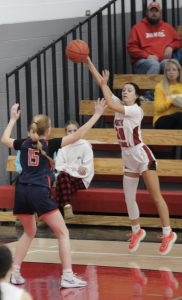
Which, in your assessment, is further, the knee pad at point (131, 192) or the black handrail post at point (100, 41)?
the black handrail post at point (100, 41)

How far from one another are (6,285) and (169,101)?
726cm

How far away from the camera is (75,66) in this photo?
40.6ft

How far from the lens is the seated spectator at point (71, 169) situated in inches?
421

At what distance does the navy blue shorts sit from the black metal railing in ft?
15.6

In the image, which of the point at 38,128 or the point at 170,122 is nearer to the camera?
the point at 38,128

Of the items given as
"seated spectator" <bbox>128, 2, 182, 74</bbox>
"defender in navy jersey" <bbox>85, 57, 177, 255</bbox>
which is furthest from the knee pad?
"seated spectator" <bbox>128, 2, 182, 74</bbox>

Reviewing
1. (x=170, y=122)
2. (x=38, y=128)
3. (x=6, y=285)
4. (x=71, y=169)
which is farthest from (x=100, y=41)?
(x=6, y=285)

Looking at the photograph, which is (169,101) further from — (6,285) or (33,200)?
(6,285)

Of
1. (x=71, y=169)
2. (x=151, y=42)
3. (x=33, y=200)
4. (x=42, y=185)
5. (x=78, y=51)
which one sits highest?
(x=151, y=42)

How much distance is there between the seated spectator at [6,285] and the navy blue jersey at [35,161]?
121 inches

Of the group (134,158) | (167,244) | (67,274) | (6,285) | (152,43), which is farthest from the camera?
(152,43)

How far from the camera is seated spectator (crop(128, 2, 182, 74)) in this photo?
12305 millimetres

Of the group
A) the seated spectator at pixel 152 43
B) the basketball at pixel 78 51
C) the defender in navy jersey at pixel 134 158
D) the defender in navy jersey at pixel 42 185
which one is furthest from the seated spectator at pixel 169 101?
the defender in navy jersey at pixel 42 185

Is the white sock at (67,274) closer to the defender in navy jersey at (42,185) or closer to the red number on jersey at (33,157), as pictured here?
the defender in navy jersey at (42,185)
